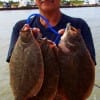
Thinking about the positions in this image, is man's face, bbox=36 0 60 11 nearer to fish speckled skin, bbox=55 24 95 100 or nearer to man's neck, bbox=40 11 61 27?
man's neck, bbox=40 11 61 27

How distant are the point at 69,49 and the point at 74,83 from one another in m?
0.25

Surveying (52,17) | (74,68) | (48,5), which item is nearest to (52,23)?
(52,17)

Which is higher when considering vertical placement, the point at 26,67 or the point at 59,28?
the point at 59,28

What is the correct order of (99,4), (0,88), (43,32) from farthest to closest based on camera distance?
(99,4)
(0,88)
(43,32)

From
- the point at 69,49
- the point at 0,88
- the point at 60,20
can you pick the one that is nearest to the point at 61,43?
the point at 69,49

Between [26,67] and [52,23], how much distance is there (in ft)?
1.85

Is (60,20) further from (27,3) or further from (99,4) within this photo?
(99,4)

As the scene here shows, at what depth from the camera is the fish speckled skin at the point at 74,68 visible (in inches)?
112

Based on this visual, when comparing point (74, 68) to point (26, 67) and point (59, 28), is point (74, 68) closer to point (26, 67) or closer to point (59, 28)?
point (26, 67)

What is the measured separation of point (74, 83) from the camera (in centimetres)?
289

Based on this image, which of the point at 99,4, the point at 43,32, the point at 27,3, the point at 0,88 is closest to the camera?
the point at 43,32

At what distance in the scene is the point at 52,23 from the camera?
3.26 metres

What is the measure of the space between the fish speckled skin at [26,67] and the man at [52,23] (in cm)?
30

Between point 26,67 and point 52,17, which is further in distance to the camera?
point 52,17
